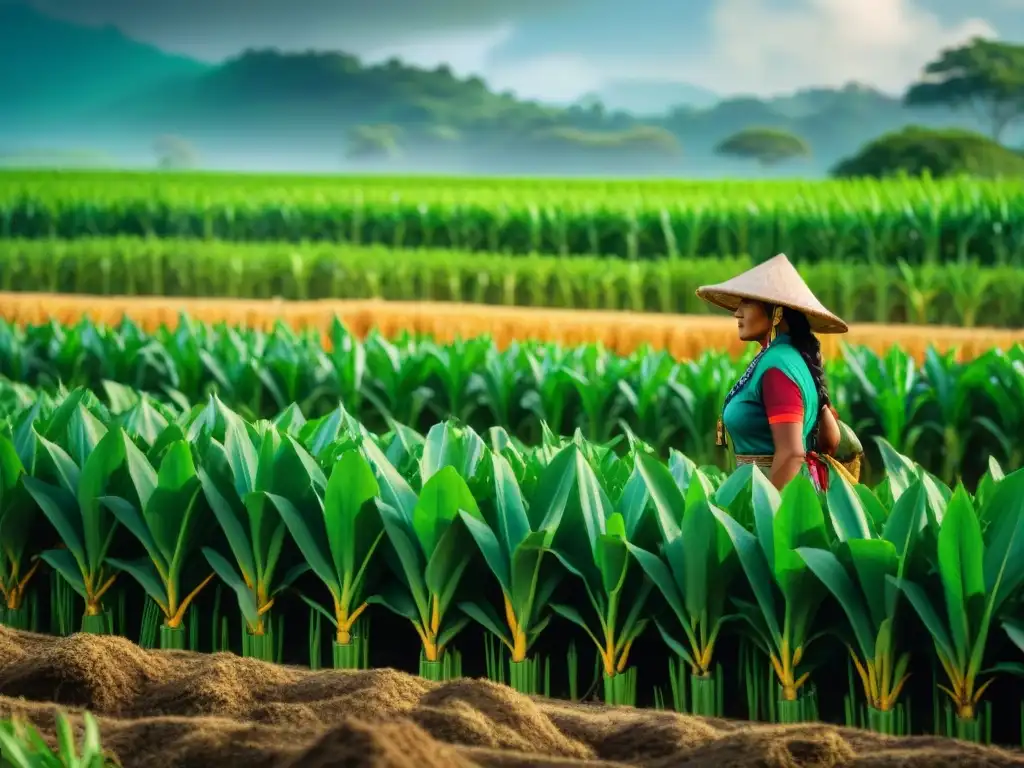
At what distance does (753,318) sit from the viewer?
397 cm

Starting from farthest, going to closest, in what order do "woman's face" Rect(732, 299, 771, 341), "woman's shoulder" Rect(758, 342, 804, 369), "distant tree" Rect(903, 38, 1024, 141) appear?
"distant tree" Rect(903, 38, 1024, 141)
"woman's face" Rect(732, 299, 771, 341)
"woman's shoulder" Rect(758, 342, 804, 369)

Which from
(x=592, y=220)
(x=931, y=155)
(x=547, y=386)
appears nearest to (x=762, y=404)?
(x=547, y=386)

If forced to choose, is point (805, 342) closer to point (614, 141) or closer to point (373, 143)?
point (614, 141)

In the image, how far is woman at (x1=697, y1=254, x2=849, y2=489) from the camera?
3.82 metres

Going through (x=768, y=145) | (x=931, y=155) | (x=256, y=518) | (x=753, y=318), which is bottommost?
(x=256, y=518)

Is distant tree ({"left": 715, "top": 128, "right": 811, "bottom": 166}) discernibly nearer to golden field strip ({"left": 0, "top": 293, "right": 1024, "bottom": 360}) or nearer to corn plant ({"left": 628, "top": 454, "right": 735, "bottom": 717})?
golden field strip ({"left": 0, "top": 293, "right": 1024, "bottom": 360})

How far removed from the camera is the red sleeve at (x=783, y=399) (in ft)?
12.5

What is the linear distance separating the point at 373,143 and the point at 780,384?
100777 mm

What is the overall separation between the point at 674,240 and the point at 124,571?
1327 cm

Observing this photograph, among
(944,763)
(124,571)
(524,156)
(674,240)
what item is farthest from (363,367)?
(524,156)

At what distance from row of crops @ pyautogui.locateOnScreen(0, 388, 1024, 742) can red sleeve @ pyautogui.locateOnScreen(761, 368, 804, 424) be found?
210 millimetres

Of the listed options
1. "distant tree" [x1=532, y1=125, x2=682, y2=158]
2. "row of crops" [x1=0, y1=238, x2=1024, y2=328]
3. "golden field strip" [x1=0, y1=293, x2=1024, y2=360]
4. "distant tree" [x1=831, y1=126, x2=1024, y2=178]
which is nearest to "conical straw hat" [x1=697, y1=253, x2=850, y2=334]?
"golden field strip" [x1=0, y1=293, x2=1024, y2=360]

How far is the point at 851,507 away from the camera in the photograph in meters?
3.41

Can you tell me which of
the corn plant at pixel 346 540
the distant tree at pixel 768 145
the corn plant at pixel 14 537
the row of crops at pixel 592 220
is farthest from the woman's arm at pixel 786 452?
the distant tree at pixel 768 145
